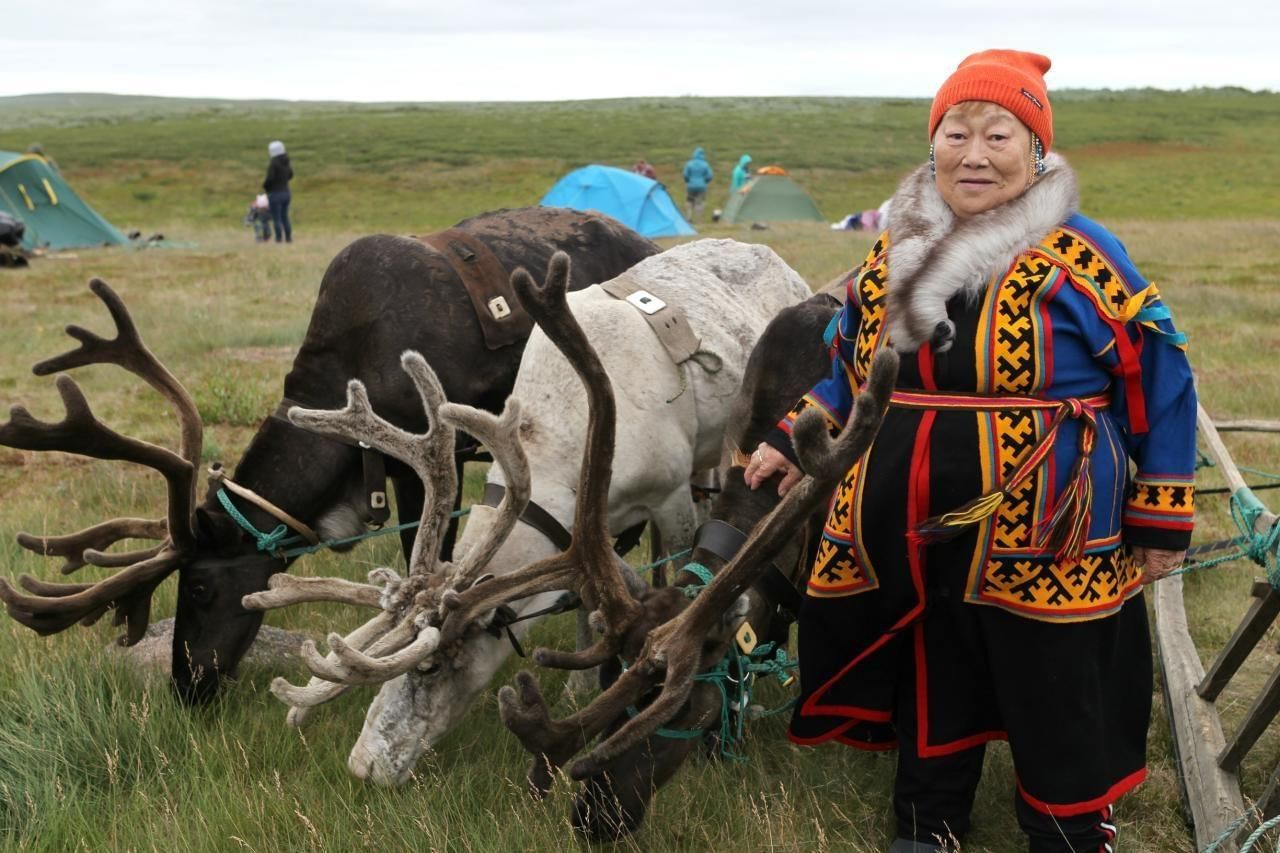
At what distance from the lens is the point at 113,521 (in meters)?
4.64

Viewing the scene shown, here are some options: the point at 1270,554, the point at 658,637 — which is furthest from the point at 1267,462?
the point at 658,637

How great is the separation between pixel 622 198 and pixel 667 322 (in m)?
19.1

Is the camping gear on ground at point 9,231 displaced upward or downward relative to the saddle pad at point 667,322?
downward

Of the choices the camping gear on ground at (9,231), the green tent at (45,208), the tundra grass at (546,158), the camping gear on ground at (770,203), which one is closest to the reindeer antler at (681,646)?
the camping gear on ground at (9,231)

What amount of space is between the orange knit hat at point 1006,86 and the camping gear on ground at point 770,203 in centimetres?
2618

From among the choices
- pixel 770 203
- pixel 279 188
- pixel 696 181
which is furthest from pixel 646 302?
pixel 770 203

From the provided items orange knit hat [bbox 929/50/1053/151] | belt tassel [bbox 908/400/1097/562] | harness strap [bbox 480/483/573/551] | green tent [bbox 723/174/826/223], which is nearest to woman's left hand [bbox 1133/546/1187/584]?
belt tassel [bbox 908/400/1097/562]

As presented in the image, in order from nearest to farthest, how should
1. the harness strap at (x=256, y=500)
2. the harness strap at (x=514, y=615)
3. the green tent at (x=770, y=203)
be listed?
the harness strap at (x=514, y=615) < the harness strap at (x=256, y=500) < the green tent at (x=770, y=203)

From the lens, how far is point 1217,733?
3.74 meters

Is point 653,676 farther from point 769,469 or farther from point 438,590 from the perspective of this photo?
point 438,590

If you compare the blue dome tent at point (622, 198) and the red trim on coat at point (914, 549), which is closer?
the red trim on coat at point (914, 549)

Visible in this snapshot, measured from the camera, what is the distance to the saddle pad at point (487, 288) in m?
4.68

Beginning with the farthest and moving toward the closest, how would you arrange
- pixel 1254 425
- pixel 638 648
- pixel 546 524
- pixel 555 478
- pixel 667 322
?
pixel 1254 425 → pixel 667 322 → pixel 555 478 → pixel 546 524 → pixel 638 648

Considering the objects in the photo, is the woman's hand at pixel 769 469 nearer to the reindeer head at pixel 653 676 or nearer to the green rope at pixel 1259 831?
the reindeer head at pixel 653 676
